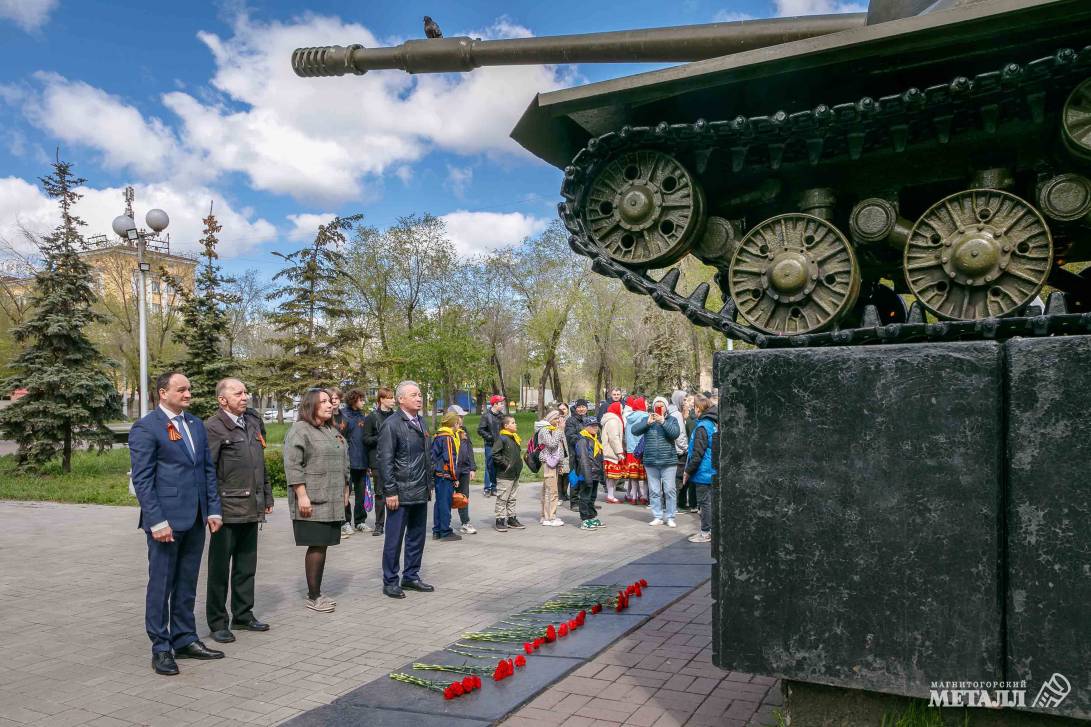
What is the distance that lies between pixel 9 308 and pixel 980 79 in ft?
127

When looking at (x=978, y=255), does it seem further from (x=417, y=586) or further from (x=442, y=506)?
(x=442, y=506)

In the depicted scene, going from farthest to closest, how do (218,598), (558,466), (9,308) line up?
(9,308), (558,466), (218,598)

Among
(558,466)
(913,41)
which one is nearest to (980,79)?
(913,41)

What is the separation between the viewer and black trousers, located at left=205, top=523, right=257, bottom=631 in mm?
6234

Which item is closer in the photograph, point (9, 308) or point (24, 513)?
point (24, 513)

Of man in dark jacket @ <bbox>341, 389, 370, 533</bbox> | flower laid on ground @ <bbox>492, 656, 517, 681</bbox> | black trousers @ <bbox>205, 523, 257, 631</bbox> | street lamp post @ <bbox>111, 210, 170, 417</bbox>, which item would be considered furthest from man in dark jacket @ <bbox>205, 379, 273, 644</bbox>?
street lamp post @ <bbox>111, 210, 170, 417</bbox>

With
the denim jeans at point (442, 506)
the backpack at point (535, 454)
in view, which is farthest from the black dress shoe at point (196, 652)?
the backpack at point (535, 454)

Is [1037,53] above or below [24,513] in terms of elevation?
above

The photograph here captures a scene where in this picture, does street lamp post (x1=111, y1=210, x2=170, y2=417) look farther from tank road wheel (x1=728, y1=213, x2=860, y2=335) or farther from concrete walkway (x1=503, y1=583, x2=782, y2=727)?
tank road wheel (x1=728, y1=213, x2=860, y2=335)

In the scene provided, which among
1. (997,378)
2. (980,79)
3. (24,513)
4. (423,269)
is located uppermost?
(423,269)

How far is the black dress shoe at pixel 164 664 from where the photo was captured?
5.41m

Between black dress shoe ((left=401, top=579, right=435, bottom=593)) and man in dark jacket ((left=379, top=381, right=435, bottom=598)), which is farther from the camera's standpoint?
black dress shoe ((left=401, top=579, right=435, bottom=593))

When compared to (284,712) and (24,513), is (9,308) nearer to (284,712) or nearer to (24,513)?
(24,513)

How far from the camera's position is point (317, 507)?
22.1 ft
